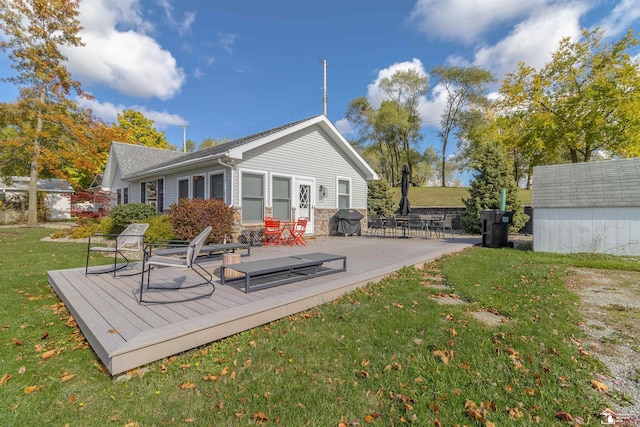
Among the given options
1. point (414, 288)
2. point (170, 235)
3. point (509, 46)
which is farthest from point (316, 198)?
point (509, 46)

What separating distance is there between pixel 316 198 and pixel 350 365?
936 cm

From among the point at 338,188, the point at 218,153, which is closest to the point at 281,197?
the point at 218,153

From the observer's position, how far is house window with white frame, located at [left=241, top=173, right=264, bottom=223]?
946 cm

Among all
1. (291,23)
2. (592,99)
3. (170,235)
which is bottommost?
(170,235)

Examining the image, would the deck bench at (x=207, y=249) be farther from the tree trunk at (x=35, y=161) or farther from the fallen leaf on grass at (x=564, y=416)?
the tree trunk at (x=35, y=161)

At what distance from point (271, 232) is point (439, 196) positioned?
17.6 metres

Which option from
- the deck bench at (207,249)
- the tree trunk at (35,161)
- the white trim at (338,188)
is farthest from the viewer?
the tree trunk at (35,161)

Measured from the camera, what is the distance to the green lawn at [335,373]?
1.98 metres

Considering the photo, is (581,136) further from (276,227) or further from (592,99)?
(276,227)

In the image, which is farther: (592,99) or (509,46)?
(509,46)

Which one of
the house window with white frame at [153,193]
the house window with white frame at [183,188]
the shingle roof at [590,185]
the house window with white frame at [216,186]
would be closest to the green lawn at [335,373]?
the shingle roof at [590,185]

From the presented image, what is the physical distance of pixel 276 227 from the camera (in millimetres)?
9258

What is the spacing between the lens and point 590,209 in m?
7.86

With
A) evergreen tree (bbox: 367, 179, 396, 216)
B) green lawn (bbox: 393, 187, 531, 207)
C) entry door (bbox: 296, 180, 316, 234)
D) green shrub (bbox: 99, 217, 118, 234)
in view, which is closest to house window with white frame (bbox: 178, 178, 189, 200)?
green shrub (bbox: 99, 217, 118, 234)
